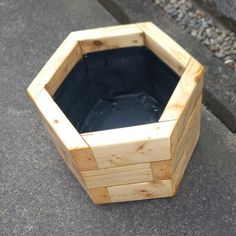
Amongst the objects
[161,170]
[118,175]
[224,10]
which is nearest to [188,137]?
[161,170]

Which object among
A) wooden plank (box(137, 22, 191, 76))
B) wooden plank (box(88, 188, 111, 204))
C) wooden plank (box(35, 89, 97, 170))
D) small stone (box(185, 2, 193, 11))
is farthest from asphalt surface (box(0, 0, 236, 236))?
small stone (box(185, 2, 193, 11))

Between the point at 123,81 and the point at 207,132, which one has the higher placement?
the point at 123,81

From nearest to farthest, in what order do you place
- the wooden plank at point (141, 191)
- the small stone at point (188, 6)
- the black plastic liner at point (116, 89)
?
1. the wooden plank at point (141, 191)
2. the black plastic liner at point (116, 89)
3. the small stone at point (188, 6)

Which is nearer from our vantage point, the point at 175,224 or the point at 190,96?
the point at 190,96

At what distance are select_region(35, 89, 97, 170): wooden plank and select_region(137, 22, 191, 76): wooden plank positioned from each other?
1.42 ft

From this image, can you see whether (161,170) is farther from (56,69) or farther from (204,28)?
(204,28)

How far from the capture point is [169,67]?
148 centimetres

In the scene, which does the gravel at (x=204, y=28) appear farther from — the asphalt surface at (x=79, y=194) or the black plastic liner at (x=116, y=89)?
the black plastic liner at (x=116, y=89)

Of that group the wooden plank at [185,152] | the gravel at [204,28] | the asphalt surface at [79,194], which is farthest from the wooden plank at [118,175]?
the gravel at [204,28]

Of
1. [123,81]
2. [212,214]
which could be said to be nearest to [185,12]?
[123,81]

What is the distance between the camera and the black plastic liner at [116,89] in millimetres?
1554

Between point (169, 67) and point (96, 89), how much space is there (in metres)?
0.37

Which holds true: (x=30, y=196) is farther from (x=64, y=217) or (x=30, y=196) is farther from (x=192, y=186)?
(x=192, y=186)

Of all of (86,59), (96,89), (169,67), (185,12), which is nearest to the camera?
(169,67)
